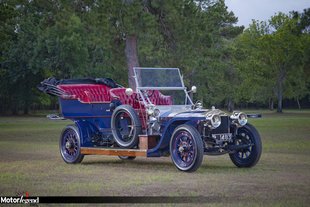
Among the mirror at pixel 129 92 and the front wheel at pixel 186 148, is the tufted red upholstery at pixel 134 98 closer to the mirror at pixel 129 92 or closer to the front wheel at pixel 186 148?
the mirror at pixel 129 92

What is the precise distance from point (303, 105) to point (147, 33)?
8249cm

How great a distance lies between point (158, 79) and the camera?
15.6m

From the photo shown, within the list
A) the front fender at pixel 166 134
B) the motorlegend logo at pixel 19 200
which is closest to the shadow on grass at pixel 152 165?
the front fender at pixel 166 134

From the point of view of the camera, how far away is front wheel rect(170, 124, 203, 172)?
12.8 metres

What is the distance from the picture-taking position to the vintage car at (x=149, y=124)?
1342cm

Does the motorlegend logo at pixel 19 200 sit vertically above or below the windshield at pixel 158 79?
below

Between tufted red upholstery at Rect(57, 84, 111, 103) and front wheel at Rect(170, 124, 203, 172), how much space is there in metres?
3.13

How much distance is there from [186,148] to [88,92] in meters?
3.80

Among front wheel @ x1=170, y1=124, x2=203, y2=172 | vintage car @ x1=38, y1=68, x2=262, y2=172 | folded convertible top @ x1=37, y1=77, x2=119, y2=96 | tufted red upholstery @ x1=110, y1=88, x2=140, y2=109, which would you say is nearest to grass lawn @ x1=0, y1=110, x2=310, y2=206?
front wheel @ x1=170, y1=124, x2=203, y2=172

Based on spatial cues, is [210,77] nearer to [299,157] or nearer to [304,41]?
[304,41]

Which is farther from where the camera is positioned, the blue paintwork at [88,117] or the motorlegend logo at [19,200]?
the blue paintwork at [88,117]

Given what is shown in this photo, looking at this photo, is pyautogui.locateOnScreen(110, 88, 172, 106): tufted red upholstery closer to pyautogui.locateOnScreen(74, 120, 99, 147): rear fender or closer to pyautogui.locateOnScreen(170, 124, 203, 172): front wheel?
pyautogui.locateOnScreen(74, 120, 99, 147): rear fender

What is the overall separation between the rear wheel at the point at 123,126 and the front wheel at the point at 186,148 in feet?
4.39

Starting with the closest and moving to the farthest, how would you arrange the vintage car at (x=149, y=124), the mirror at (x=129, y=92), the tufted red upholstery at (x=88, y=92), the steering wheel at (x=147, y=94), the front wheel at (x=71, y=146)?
the vintage car at (x=149, y=124) < the mirror at (x=129, y=92) < the steering wheel at (x=147, y=94) < the front wheel at (x=71, y=146) < the tufted red upholstery at (x=88, y=92)
